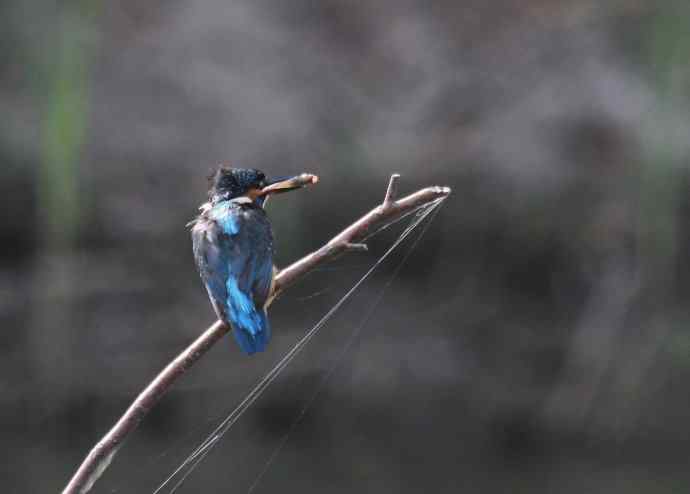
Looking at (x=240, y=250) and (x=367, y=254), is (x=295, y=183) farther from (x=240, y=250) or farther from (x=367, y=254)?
(x=367, y=254)

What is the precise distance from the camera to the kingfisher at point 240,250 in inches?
103

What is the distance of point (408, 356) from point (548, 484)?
216 cm

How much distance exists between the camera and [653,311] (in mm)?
7535

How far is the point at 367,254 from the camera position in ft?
28.1

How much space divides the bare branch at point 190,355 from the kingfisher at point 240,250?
1.40ft

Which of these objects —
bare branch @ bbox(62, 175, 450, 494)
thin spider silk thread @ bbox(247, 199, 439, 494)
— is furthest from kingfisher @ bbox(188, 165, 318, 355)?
thin spider silk thread @ bbox(247, 199, 439, 494)

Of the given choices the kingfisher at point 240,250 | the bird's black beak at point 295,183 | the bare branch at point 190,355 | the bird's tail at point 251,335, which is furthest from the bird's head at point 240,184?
the bare branch at point 190,355

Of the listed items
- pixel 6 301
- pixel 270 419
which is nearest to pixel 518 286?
pixel 270 419

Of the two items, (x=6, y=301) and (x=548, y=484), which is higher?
(x=6, y=301)

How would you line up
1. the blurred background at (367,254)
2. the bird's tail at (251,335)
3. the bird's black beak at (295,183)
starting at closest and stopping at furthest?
the bird's black beak at (295,183) → the bird's tail at (251,335) → the blurred background at (367,254)

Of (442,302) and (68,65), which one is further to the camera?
(442,302)

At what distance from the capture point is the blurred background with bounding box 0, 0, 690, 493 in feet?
23.4

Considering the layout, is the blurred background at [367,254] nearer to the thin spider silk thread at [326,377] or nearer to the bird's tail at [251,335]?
the thin spider silk thread at [326,377]

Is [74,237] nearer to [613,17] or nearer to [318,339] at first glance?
[318,339]
